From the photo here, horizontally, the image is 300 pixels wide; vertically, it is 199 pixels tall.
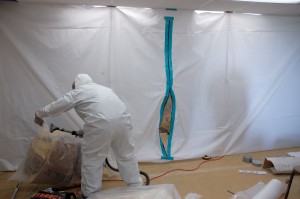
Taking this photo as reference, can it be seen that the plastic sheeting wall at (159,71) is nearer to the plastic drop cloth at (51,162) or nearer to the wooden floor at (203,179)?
the wooden floor at (203,179)

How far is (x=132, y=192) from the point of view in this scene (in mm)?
1931

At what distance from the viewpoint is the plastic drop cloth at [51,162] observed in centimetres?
217

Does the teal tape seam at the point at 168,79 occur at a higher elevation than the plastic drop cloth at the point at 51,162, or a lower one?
higher

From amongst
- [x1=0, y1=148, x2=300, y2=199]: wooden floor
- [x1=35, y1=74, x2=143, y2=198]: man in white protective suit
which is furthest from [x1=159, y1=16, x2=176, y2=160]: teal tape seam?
[x1=35, y1=74, x2=143, y2=198]: man in white protective suit

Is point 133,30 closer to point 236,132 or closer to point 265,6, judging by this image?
point 265,6

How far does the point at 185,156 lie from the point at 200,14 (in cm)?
190

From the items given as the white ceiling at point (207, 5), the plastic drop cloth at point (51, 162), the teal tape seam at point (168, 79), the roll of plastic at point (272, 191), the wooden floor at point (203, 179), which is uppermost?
the white ceiling at point (207, 5)

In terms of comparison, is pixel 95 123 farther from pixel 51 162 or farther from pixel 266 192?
pixel 266 192

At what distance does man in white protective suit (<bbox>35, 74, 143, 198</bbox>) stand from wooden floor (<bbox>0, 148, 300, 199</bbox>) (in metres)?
0.43

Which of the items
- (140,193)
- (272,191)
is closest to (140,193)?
(140,193)

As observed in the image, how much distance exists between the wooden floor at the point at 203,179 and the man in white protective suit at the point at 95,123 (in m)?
0.43

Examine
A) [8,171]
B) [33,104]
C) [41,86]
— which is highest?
[41,86]

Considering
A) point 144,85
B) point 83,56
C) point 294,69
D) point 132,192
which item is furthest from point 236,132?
point 83,56

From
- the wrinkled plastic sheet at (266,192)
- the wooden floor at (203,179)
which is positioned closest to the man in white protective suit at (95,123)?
the wooden floor at (203,179)
